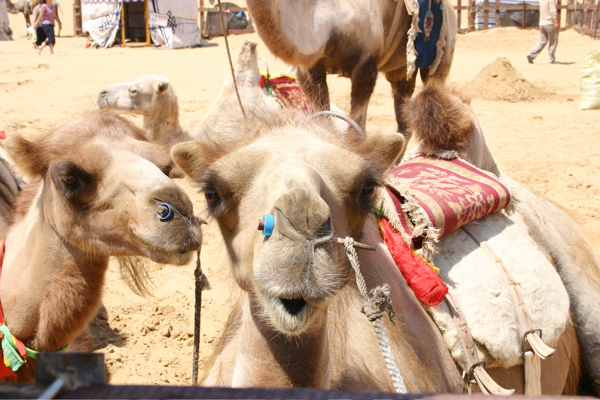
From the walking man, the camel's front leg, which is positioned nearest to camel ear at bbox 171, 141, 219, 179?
the camel's front leg

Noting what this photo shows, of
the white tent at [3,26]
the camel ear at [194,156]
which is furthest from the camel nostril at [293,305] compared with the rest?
the white tent at [3,26]

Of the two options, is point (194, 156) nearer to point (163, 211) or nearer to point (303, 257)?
point (163, 211)

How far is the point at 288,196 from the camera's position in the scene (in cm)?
160

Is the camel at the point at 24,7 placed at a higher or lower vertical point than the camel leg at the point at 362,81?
higher

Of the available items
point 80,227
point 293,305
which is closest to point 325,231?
point 293,305

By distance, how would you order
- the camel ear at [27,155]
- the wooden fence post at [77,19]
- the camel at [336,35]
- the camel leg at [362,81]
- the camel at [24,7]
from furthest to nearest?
the camel at [24,7]
the wooden fence post at [77,19]
the camel leg at [362,81]
the camel at [336,35]
the camel ear at [27,155]

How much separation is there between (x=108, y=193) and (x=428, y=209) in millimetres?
1413

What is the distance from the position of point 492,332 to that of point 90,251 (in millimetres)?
1821

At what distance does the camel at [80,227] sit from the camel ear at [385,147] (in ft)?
2.96

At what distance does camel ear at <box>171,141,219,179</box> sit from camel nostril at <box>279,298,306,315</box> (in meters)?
0.64

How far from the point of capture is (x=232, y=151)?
2062 millimetres

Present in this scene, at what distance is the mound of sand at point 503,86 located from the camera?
1369 centimetres

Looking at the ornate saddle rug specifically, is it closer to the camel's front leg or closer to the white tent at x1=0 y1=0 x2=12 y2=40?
the camel's front leg

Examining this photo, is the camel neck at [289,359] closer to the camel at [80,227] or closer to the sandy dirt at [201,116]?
the sandy dirt at [201,116]
